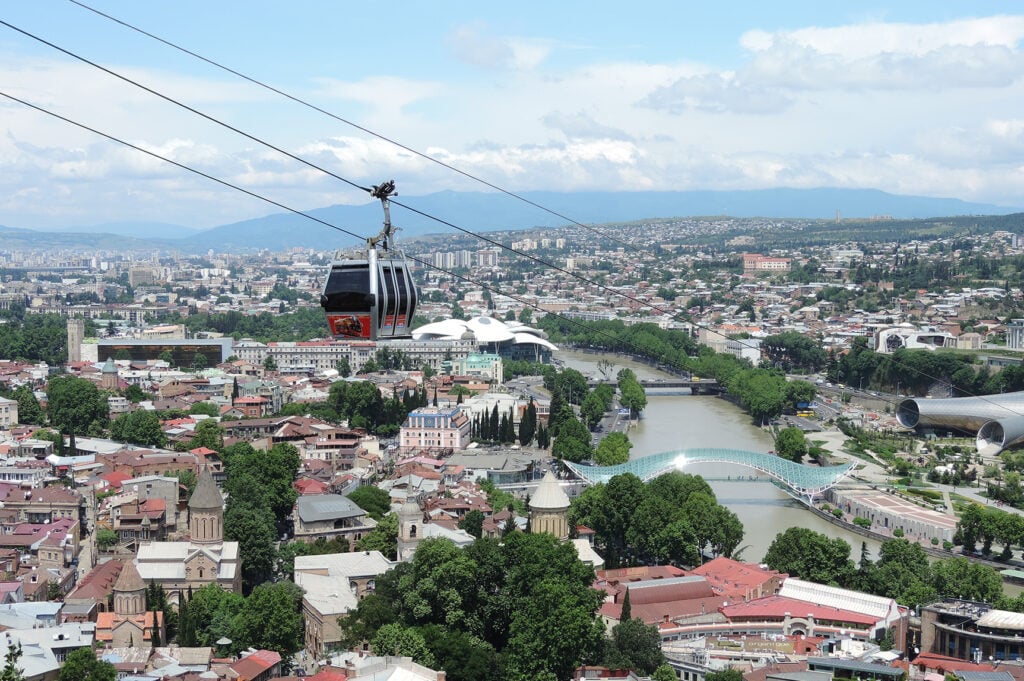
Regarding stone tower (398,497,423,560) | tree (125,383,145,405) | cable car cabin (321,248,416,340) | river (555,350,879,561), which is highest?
cable car cabin (321,248,416,340)

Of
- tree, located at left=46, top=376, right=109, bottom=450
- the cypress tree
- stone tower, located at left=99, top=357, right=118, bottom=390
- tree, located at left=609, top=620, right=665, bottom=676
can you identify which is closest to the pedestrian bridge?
the cypress tree

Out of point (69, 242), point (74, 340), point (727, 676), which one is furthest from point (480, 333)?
point (69, 242)

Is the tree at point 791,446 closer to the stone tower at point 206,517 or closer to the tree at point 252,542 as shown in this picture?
the tree at point 252,542

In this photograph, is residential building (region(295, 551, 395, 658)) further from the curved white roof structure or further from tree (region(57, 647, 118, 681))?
the curved white roof structure

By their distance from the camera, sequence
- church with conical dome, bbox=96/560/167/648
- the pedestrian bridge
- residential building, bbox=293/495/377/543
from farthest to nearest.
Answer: the pedestrian bridge → residential building, bbox=293/495/377/543 → church with conical dome, bbox=96/560/167/648

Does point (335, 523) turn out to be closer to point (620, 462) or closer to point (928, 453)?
point (620, 462)

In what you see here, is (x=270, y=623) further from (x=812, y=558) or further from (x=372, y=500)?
(x=812, y=558)

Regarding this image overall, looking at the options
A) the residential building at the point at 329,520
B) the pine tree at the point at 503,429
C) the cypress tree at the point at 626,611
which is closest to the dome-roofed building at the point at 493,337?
the pine tree at the point at 503,429
